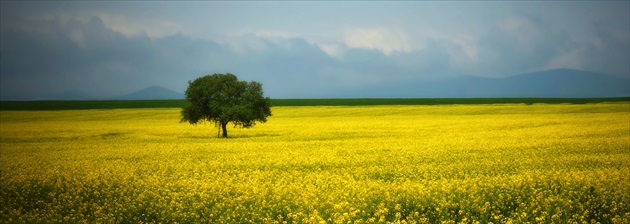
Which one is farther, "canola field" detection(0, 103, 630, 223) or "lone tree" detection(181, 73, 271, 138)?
"lone tree" detection(181, 73, 271, 138)

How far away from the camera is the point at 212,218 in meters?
10.2

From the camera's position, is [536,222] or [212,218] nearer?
[536,222]

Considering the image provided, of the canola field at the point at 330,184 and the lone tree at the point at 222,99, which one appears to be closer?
the canola field at the point at 330,184

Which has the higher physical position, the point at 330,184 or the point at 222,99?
the point at 222,99

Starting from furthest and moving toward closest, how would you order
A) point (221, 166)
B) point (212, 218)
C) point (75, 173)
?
point (221, 166) < point (75, 173) < point (212, 218)

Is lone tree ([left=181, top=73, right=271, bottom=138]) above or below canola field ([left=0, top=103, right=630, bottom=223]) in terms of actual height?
above

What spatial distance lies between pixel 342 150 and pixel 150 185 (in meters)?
10.9

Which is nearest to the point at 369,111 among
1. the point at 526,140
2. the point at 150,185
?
the point at 526,140

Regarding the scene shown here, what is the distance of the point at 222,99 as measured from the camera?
3472cm

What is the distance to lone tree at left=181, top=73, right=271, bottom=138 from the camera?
113ft

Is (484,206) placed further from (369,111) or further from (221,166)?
(369,111)

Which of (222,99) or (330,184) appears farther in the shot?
(222,99)

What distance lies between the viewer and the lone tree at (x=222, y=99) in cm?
3434

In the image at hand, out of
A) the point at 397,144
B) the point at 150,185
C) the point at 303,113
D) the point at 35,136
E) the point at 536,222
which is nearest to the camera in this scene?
the point at 536,222
